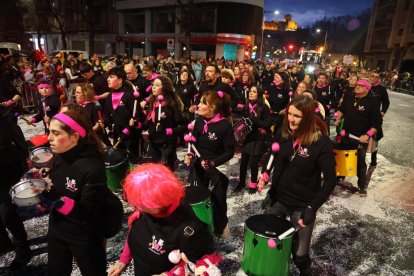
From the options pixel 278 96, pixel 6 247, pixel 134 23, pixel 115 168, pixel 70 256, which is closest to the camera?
pixel 70 256

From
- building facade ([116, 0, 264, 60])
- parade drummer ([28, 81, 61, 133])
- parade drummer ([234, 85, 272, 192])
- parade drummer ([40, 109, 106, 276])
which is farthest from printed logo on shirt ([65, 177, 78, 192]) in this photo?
building facade ([116, 0, 264, 60])

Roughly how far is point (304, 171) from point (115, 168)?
3.22 meters

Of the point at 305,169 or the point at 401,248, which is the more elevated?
the point at 305,169

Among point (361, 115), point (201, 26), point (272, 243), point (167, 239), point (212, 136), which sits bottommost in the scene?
point (272, 243)

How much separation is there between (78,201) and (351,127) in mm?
5153

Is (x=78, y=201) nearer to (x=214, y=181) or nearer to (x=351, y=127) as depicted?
(x=214, y=181)

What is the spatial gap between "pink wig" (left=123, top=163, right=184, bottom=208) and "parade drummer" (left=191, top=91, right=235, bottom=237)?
2.07 meters

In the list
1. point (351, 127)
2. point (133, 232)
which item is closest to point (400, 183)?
point (351, 127)

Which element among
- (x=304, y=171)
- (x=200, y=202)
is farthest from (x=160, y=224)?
(x=304, y=171)

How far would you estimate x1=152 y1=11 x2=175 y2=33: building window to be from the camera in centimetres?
4011

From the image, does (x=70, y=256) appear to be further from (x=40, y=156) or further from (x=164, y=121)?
(x=164, y=121)

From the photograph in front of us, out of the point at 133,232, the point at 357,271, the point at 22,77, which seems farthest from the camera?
the point at 22,77

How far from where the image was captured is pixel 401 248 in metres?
4.38

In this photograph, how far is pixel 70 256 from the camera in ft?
8.40
